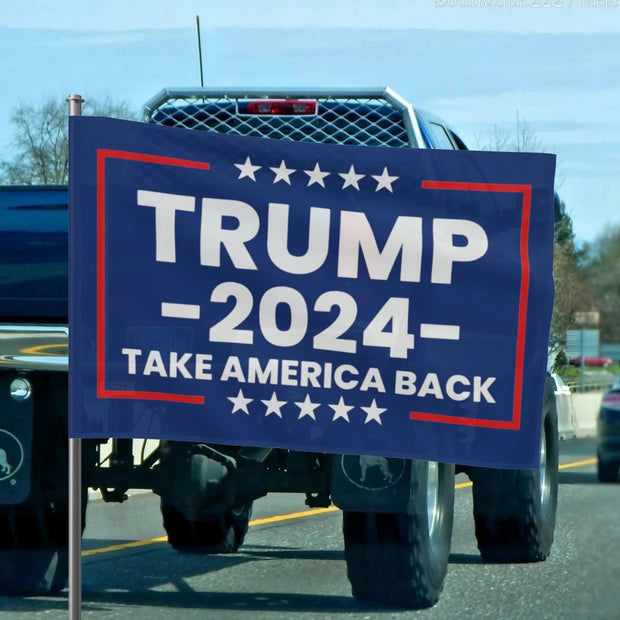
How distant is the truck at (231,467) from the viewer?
4949mm

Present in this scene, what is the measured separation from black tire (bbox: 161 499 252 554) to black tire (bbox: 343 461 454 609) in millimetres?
633

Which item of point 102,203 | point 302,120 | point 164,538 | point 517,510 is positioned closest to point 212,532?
point 164,538

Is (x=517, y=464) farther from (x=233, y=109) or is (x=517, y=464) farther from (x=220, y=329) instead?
(x=233, y=109)

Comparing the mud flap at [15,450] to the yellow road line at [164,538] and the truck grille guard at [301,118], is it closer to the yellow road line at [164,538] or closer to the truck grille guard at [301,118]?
the yellow road line at [164,538]

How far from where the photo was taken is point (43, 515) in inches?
210

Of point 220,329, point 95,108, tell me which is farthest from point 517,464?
point 95,108

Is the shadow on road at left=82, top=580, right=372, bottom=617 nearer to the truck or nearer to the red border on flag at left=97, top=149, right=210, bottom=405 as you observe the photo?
the truck

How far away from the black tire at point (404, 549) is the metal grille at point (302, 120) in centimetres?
113

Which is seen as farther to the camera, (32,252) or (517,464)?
(32,252)

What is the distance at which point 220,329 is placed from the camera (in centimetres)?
412

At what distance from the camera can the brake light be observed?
496 cm

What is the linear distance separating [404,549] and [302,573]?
529 mm

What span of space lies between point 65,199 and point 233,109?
632 mm

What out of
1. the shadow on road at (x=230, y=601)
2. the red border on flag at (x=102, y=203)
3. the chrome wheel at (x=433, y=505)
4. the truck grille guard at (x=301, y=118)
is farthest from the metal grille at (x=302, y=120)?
the shadow on road at (x=230, y=601)
